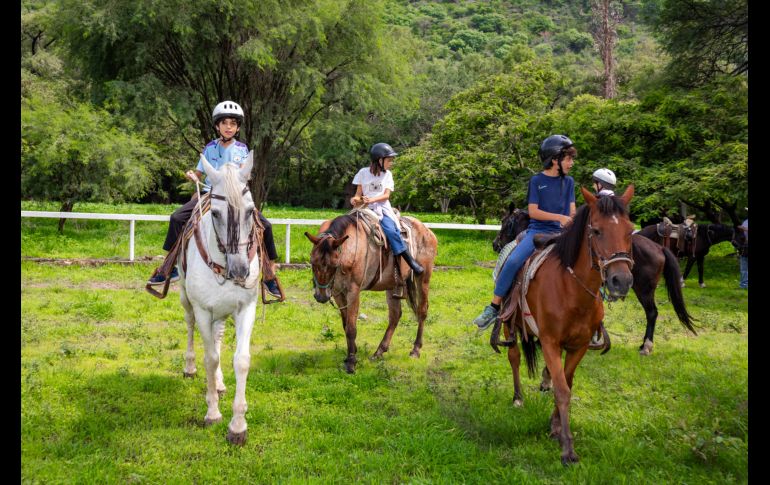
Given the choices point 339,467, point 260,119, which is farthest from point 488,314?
point 260,119

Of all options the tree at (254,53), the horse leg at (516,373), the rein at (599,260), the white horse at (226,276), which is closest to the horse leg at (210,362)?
the white horse at (226,276)


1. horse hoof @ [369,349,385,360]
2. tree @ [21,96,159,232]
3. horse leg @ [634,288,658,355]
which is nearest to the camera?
tree @ [21,96,159,232]

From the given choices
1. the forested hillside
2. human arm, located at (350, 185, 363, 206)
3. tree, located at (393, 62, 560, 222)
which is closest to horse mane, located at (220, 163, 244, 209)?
human arm, located at (350, 185, 363, 206)

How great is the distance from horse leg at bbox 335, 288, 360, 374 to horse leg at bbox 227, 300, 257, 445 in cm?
210

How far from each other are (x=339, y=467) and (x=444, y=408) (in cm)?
165

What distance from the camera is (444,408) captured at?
5.60 meters

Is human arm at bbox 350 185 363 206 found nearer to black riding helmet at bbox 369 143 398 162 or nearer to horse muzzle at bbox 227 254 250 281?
black riding helmet at bbox 369 143 398 162

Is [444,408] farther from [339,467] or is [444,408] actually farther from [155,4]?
[155,4]

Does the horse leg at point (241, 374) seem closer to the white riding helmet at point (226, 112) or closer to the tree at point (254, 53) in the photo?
the white riding helmet at point (226, 112)

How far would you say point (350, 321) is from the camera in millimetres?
7082

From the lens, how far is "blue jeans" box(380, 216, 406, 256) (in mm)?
7793

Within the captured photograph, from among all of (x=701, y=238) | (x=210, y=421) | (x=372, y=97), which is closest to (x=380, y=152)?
(x=210, y=421)

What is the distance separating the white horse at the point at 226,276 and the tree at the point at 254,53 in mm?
11708

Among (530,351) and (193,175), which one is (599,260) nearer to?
(530,351)
